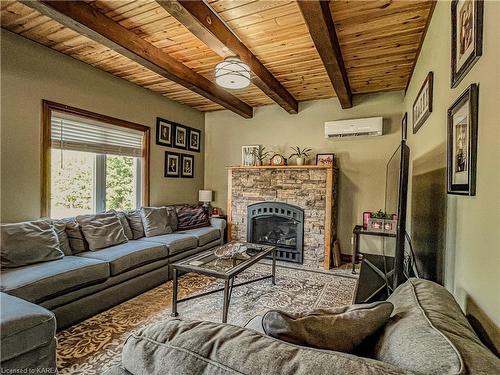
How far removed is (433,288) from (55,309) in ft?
8.28

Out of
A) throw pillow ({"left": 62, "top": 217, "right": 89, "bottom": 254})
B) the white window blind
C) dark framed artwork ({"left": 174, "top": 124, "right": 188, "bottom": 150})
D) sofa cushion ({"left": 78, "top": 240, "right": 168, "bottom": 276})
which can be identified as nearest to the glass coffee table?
sofa cushion ({"left": 78, "top": 240, "right": 168, "bottom": 276})

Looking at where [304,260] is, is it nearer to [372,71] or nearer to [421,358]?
[372,71]

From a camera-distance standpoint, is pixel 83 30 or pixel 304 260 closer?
pixel 83 30

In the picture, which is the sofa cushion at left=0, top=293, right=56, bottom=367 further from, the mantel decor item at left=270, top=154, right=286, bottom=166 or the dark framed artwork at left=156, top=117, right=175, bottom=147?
the mantel decor item at left=270, top=154, right=286, bottom=166

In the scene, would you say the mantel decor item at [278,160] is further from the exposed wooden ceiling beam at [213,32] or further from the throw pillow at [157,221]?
the throw pillow at [157,221]

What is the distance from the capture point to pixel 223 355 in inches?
26.0

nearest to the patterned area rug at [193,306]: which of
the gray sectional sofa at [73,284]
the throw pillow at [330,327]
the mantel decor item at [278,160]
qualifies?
the gray sectional sofa at [73,284]

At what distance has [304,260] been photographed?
13.6 ft

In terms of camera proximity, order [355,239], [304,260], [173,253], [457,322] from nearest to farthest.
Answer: [457,322]
[173,253]
[355,239]
[304,260]

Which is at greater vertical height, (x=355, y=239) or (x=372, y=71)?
(x=372, y=71)

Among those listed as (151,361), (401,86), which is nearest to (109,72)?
(151,361)

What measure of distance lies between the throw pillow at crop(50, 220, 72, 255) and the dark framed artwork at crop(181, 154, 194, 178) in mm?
2331

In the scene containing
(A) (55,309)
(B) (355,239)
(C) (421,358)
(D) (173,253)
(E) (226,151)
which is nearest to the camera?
(C) (421,358)

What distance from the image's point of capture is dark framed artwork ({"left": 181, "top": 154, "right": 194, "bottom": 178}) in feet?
16.1
